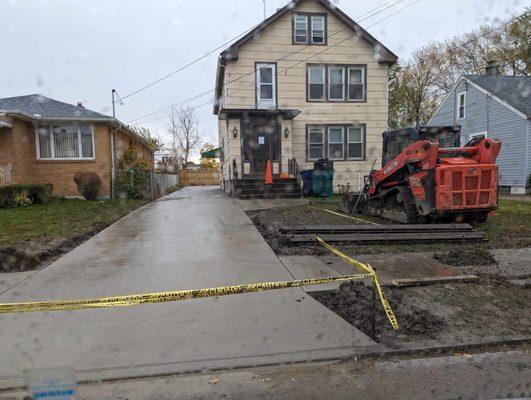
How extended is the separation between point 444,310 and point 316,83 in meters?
16.6

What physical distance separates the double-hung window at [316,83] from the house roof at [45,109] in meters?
9.34

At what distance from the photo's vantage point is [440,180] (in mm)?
8492

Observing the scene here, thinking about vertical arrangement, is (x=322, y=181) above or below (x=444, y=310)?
above

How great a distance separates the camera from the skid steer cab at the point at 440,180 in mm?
8523

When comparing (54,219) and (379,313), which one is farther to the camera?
(54,219)

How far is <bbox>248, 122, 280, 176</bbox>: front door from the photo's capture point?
61.1ft

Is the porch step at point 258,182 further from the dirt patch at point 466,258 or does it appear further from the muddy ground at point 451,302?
the dirt patch at point 466,258

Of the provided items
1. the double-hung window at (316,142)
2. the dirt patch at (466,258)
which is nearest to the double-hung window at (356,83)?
the double-hung window at (316,142)

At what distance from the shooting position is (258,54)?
62.2ft

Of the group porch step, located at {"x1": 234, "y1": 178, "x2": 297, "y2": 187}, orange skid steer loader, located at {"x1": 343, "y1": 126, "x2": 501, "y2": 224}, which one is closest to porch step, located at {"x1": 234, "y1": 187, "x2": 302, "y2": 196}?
porch step, located at {"x1": 234, "y1": 178, "x2": 297, "y2": 187}

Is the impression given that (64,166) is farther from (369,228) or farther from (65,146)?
(369,228)

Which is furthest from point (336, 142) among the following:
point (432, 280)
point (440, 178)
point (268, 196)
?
point (432, 280)

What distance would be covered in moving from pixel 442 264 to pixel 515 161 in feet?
57.9

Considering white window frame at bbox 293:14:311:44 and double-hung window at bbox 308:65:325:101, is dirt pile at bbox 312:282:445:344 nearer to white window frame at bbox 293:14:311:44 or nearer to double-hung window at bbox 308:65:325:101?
double-hung window at bbox 308:65:325:101
